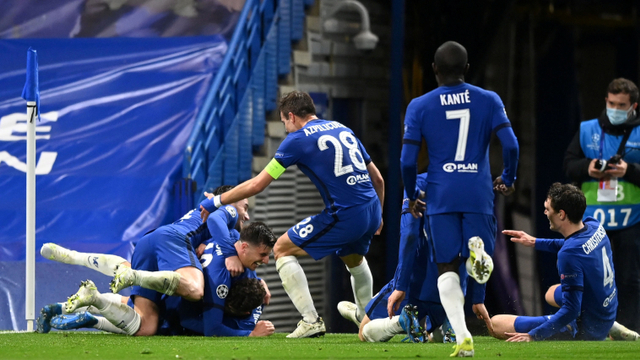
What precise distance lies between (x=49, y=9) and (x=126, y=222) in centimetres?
367

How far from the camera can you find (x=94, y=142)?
1014 centimetres

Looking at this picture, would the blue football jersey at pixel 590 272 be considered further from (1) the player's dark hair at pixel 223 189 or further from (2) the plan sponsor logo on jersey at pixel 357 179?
(1) the player's dark hair at pixel 223 189

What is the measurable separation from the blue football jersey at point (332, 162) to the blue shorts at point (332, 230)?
6 centimetres

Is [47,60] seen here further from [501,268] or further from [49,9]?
[501,268]

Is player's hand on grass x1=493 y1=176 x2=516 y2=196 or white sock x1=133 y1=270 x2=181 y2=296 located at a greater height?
player's hand on grass x1=493 y1=176 x2=516 y2=196

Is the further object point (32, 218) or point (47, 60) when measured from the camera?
point (47, 60)

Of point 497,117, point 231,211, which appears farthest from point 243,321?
point 497,117

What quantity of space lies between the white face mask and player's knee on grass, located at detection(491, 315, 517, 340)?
2125mm

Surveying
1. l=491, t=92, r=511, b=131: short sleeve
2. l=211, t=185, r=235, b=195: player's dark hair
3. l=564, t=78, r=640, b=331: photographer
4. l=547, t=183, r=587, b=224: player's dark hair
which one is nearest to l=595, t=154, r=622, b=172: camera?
l=564, t=78, r=640, b=331: photographer

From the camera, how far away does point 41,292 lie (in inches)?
340

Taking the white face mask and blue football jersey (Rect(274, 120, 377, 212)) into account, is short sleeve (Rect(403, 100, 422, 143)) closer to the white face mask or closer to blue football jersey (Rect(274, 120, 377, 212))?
blue football jersey (Rect(274, 120, 377, 212))

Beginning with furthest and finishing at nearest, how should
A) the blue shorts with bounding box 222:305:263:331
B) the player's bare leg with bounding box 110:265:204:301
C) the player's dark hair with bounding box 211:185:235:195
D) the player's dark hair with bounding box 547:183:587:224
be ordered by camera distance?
the player's dark hair with bounding box 211:185:235:195 → the blue shorts with bounding box 222:305:263:331 → the player's bare leg with bounding box 110:265:204:301 → the player's dark hair with bounding box 547:183:587:224

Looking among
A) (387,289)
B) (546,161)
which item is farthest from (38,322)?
(546,161)

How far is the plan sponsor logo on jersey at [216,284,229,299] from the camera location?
7039mm
